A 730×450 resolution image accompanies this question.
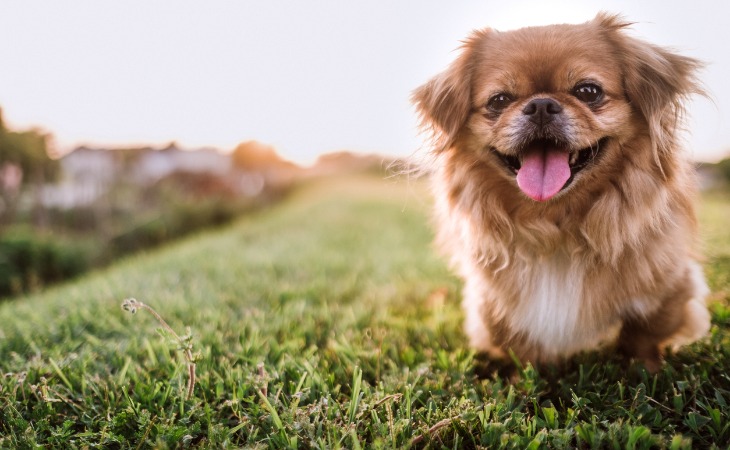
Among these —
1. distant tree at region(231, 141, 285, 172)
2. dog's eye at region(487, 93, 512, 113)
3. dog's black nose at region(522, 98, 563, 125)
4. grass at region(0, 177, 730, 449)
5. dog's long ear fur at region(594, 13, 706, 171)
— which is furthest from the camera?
distant tree at region(231, 141, 285, 172)

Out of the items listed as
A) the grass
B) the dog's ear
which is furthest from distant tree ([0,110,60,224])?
the dog's ear

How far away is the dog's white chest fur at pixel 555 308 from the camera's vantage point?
2.08m

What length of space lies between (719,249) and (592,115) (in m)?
3.28

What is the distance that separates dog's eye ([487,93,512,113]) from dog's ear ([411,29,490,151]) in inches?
4.5

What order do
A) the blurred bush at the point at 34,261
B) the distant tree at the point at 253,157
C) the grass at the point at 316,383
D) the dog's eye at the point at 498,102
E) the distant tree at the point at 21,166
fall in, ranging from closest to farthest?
the grass at the point at 316,383 → the dog's eye at the point at 498,102 → the blurred bush at the point at 34,261 → the distant tree at the point at 21,166 → the distant tree at the point at 253,157

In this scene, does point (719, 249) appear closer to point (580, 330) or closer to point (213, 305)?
point (580, 330)

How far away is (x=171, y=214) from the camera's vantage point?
435 inches

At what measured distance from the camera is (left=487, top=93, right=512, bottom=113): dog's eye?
217cm

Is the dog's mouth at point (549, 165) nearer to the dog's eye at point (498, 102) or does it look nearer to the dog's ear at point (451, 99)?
the dog's eye at point (498, 102)

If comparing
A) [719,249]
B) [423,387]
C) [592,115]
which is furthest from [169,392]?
[719,249]

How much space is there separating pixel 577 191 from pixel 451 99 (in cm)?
73

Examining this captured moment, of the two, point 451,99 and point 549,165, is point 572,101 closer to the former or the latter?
point 549,165

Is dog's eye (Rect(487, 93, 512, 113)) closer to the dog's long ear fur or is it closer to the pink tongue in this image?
the pink tongue

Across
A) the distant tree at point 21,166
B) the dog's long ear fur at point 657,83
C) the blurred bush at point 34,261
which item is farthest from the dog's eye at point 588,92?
the distant tree at point 21,166
